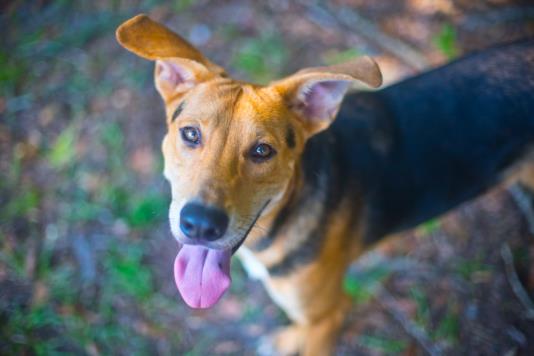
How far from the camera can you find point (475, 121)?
138 inches


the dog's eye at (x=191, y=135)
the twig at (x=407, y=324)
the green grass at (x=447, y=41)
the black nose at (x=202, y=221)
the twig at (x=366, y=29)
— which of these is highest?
the dog's eye at (x=191, y=135)

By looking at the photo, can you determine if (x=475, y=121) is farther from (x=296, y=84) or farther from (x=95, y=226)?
(x=95, y=226)

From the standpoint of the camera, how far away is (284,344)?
14.3 ft

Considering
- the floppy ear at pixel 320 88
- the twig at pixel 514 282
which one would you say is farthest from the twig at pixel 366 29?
the floppy ear at pixel 320 88

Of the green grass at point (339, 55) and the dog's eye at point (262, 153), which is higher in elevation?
the dog's eye at point (262, 153)

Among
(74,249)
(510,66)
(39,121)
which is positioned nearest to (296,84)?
(510,66)

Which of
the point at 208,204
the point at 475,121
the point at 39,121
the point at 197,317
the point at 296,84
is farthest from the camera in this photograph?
the point at 39,121

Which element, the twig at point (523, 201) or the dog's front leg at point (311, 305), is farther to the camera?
the twig at point (523, 201)

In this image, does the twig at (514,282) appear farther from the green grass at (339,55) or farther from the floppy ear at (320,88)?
the floppy ear at (320,88)

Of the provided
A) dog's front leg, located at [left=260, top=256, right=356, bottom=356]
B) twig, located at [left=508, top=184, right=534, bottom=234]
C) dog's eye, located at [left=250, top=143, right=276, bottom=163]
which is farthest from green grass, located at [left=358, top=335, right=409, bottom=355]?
dog's eye, located at [left=250, top=143, right=276, bottom=163]

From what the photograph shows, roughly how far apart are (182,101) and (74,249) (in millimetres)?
2583

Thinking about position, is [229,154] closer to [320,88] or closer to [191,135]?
[191,135]

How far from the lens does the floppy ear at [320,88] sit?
8.46 ft

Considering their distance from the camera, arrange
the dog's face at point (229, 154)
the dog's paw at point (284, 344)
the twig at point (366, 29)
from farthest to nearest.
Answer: the twig at point (366, 29), the dog's paw at point (284, 344), the dog's face at point (229, 154)
